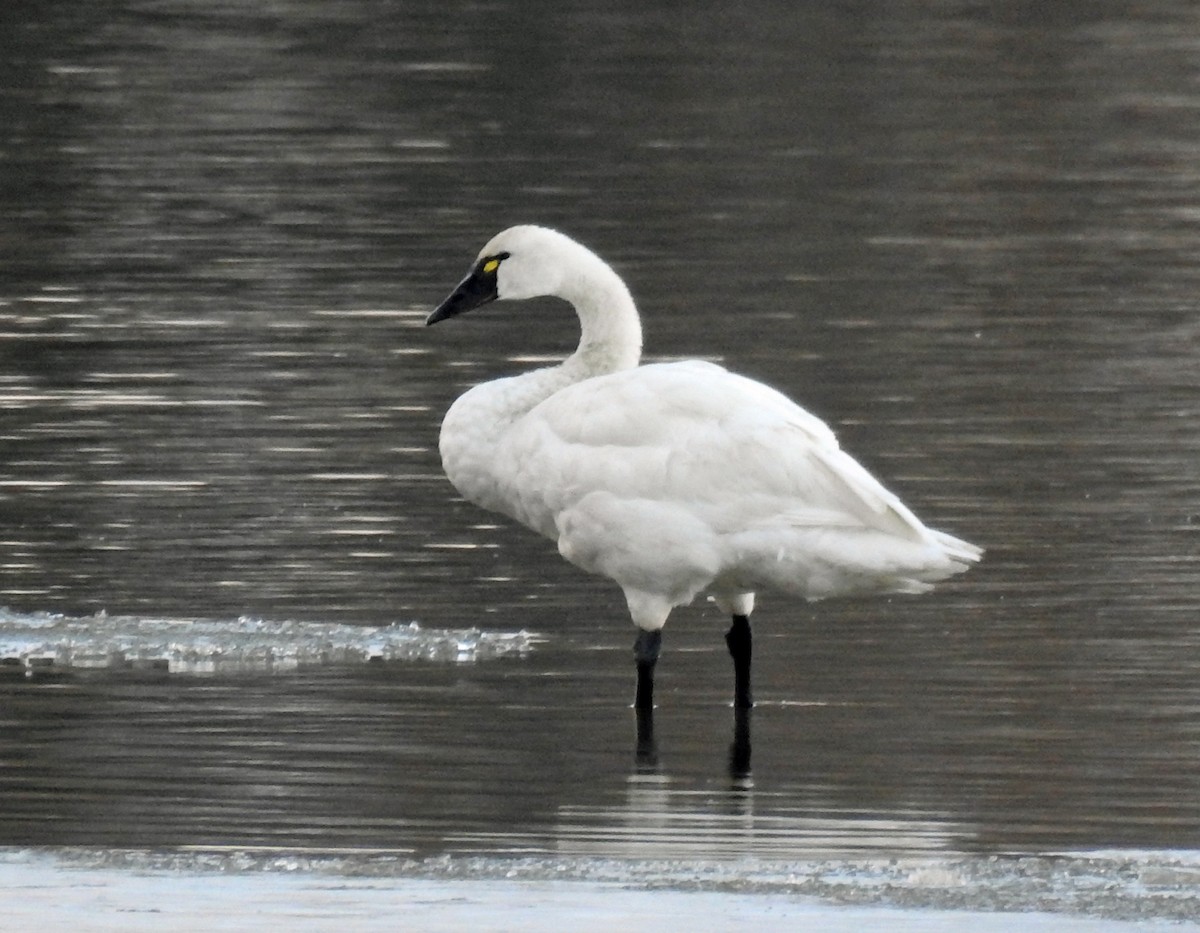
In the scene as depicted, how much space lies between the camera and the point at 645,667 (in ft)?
27.8

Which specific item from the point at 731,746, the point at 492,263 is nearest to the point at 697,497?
the point at 731,746

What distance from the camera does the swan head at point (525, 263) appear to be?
31.0ft

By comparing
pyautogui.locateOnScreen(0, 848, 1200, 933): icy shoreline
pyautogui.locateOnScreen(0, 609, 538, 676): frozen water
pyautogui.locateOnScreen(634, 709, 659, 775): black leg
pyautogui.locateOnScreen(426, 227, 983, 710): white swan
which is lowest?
pyautogui.locateOnScreen(634, 709, 659, 775): black leg

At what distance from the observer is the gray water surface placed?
24.8ft

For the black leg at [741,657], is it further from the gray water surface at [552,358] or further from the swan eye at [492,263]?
the swan eye at [492,263]

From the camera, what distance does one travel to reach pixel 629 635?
9375mm

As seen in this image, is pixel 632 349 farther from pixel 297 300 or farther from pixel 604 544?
pixel 297 300

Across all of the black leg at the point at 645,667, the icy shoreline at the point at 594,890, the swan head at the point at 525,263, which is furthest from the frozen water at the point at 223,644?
the icy shoreline at the point at 594,890

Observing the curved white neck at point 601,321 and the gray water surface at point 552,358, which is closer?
the gray water surface at point 552,358

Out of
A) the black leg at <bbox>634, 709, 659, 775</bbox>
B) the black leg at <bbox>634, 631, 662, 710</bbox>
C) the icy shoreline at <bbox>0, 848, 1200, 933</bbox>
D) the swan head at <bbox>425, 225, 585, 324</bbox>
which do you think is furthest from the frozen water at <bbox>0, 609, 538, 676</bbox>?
the icy shoreline at <bbox>0, 848, 1200, 933</bbox>

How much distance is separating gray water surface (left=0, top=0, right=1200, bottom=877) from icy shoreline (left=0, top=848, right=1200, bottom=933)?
203 millimetres

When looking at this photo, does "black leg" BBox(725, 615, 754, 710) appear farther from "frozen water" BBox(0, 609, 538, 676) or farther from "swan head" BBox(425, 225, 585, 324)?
"swan head" BBox(425, 225, 585, 324)

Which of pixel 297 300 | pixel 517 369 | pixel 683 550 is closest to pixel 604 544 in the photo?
pixel 683 550

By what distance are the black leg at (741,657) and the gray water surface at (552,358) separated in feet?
0.26
